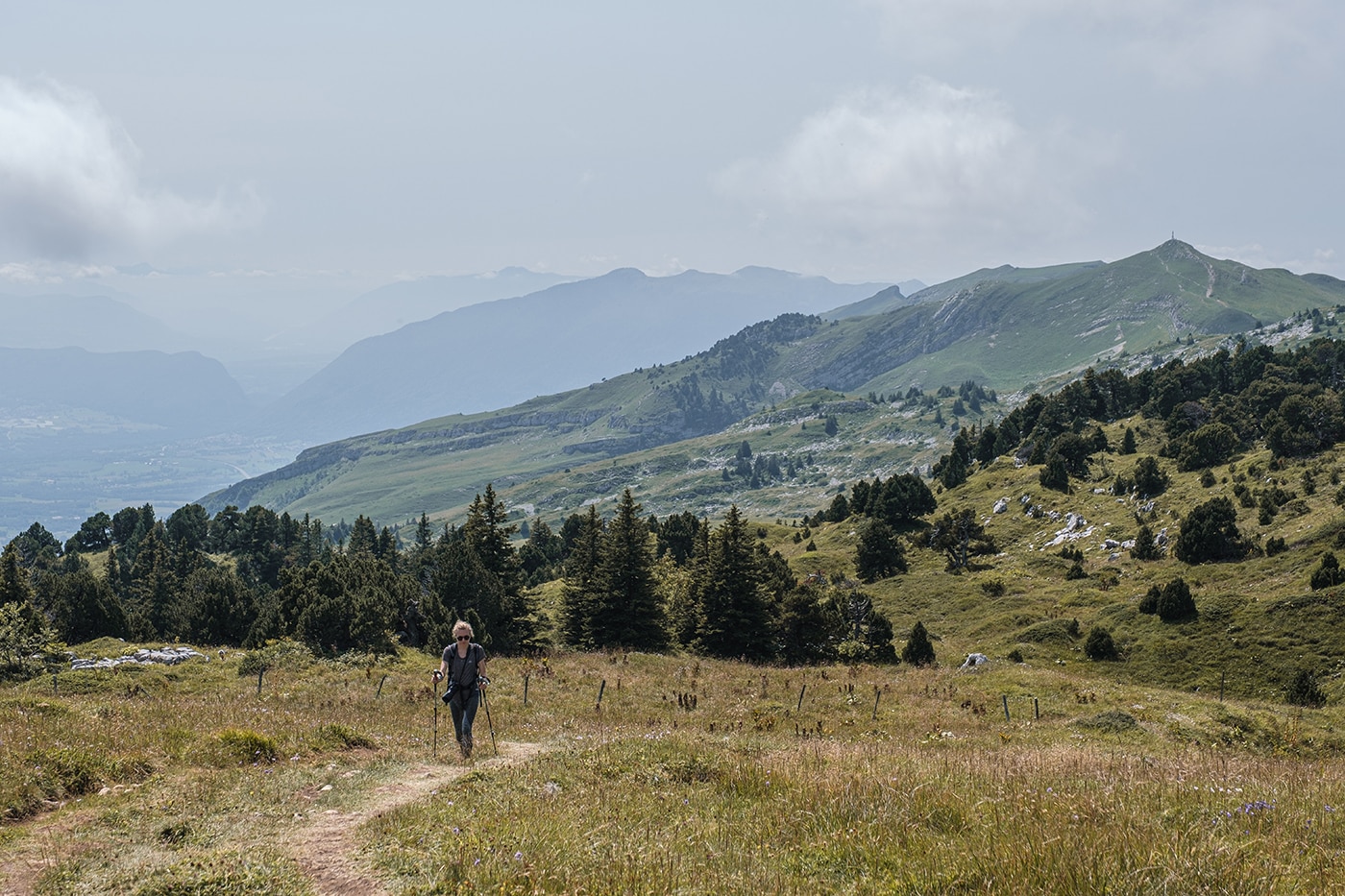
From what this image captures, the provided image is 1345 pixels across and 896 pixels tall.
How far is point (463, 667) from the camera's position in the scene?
15305mm

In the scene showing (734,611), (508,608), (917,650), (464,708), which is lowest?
(917,650)

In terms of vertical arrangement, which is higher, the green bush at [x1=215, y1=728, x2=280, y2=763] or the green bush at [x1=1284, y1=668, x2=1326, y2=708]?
the green bush at [x1=215, y1=728, x2=280, y2=763]

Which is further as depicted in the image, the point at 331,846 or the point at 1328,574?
the point at 1328,574

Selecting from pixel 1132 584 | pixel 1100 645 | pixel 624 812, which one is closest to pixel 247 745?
pixel 624 812

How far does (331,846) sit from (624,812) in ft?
11.5

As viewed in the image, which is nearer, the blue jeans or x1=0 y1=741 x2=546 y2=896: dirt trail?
x1=0 y1=741 x2=546 y2=896: dirt trail

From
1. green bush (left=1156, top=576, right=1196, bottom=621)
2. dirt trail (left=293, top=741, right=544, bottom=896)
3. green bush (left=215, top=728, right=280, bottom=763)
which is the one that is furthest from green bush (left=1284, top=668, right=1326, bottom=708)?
green bush (left=215, top=728, right=280, bottom=763)

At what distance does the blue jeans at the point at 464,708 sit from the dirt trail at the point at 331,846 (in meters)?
2.08

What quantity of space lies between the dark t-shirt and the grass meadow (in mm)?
1503

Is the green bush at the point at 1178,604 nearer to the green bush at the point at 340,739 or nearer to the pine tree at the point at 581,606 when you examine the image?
the pine tree at the point at 581,606

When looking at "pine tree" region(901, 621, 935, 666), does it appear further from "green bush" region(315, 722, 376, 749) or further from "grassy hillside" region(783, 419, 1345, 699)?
"green bush" region(315, 722, 376, 749)

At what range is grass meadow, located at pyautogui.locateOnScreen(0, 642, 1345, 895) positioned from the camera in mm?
6484

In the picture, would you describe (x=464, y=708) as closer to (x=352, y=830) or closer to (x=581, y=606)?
(x=352, y=830)

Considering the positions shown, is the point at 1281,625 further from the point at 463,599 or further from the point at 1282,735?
the point at 463,599
